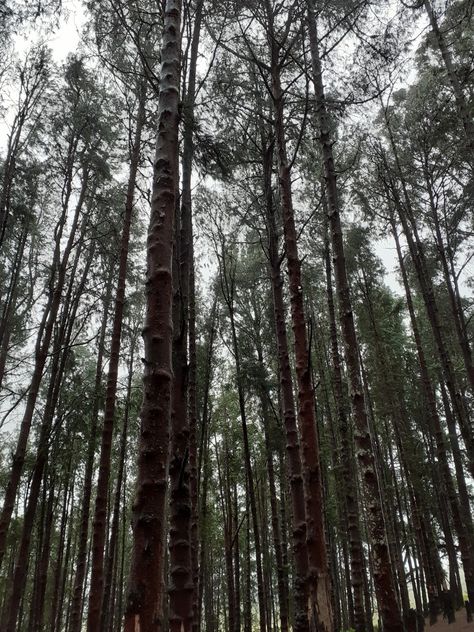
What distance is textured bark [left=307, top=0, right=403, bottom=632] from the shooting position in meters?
4.14

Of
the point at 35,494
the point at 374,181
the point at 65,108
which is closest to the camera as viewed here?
the point at 35,494

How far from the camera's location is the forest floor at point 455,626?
860 centimetres

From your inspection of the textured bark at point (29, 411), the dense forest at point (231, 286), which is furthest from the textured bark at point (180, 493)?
the textured bark at point (29, 411)

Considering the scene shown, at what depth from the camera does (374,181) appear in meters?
12.4

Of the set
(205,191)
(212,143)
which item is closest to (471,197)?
(205,191)

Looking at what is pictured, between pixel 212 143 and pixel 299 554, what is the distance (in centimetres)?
434

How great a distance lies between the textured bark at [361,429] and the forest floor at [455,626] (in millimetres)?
5880

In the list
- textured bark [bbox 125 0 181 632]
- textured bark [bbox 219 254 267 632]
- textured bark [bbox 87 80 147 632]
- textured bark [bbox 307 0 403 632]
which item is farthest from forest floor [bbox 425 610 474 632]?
textured bark [bbox 125 0 181 632]

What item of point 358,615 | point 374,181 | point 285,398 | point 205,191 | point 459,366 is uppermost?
point 374,181

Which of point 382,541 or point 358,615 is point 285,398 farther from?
point 358,615

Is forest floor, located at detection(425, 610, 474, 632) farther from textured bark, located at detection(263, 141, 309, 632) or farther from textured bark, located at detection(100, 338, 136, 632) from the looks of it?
textured bark, located at detection(100, 338, 136, 632)

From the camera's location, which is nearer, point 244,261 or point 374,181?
point 374,181

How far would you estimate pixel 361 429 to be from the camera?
4930mm

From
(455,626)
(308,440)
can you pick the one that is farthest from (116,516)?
(308,440)
